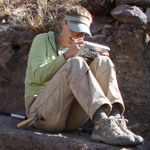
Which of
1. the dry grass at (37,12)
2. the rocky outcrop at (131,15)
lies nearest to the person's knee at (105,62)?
the rocky outcrop at (131,15)

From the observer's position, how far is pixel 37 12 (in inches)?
161

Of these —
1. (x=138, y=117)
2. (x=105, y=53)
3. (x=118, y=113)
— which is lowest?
(x=138, y=117)

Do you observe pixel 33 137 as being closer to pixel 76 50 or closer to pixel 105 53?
pixel 76 50

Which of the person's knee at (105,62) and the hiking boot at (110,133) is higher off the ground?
the person's knee at (105,62)

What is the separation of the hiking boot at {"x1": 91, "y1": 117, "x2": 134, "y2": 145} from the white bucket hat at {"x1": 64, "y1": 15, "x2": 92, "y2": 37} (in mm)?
1062

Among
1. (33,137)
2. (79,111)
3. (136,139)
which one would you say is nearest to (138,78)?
(79,111)

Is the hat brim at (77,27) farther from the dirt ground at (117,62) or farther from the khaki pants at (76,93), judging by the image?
the dirt ground at (117,62)

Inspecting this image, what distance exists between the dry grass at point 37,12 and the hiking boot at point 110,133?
234 cm

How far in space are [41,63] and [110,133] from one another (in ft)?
3.22

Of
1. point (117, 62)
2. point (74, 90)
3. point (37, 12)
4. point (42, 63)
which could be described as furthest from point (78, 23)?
point (37, 12)

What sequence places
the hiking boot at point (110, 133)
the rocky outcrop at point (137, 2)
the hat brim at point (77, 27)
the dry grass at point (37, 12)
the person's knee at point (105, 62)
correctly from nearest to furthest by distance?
the hiking boot at point (110, 133) < the person's knee at point (105, 62) < the hat brim at point (77, 27) < the rocky outcrop at point (137, 2) < the dry grass at point (37, 12)

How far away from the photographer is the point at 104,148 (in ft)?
5.14

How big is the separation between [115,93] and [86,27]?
35.4 inches

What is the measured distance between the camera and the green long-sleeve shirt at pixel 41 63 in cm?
210
